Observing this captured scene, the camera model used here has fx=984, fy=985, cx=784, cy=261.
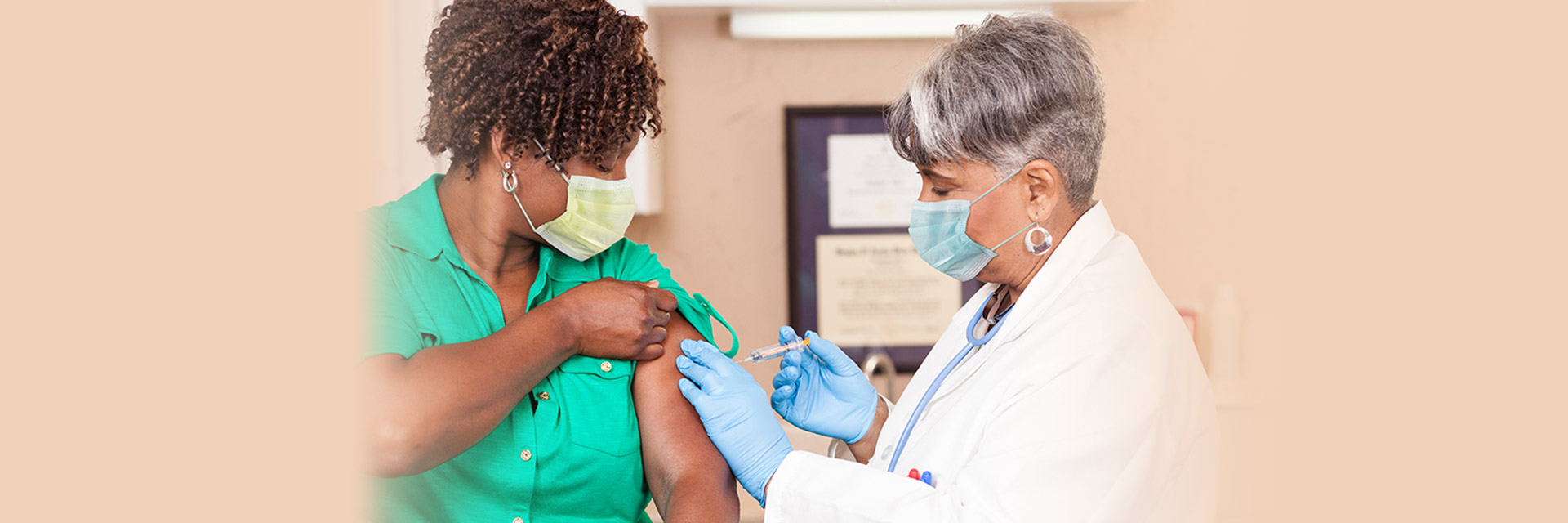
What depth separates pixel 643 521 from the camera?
1.25 meters

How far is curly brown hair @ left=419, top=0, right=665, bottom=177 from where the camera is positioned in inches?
42.2

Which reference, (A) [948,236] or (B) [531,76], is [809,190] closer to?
(A) [948,236]

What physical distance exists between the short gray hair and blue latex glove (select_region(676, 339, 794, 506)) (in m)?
0.37

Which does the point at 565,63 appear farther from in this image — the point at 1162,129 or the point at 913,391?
the point at 1162,129

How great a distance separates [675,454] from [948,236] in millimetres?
426

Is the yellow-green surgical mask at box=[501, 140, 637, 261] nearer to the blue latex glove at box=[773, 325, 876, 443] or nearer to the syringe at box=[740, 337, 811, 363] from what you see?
the syringe at box=[740, 337, 811, 363]

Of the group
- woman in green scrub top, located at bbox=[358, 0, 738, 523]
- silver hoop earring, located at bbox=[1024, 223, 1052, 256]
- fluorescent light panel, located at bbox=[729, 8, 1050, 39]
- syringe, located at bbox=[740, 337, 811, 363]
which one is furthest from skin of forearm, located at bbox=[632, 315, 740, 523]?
fluorescent light panel, located at bbox=[729, 8, 1050, 39]

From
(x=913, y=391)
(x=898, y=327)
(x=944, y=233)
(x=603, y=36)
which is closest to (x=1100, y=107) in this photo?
(x=944, y=233)

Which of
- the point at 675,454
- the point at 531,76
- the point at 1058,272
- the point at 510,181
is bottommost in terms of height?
the point at 675,454

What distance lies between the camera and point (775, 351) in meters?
1.33

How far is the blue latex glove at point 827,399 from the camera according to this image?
151cm

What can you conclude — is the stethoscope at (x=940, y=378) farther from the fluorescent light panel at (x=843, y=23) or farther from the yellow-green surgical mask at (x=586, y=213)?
the fluorescent light panel at (x=843, y=23)

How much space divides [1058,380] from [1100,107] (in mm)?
350

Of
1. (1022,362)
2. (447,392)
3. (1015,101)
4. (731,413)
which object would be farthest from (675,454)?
(1015,101)
